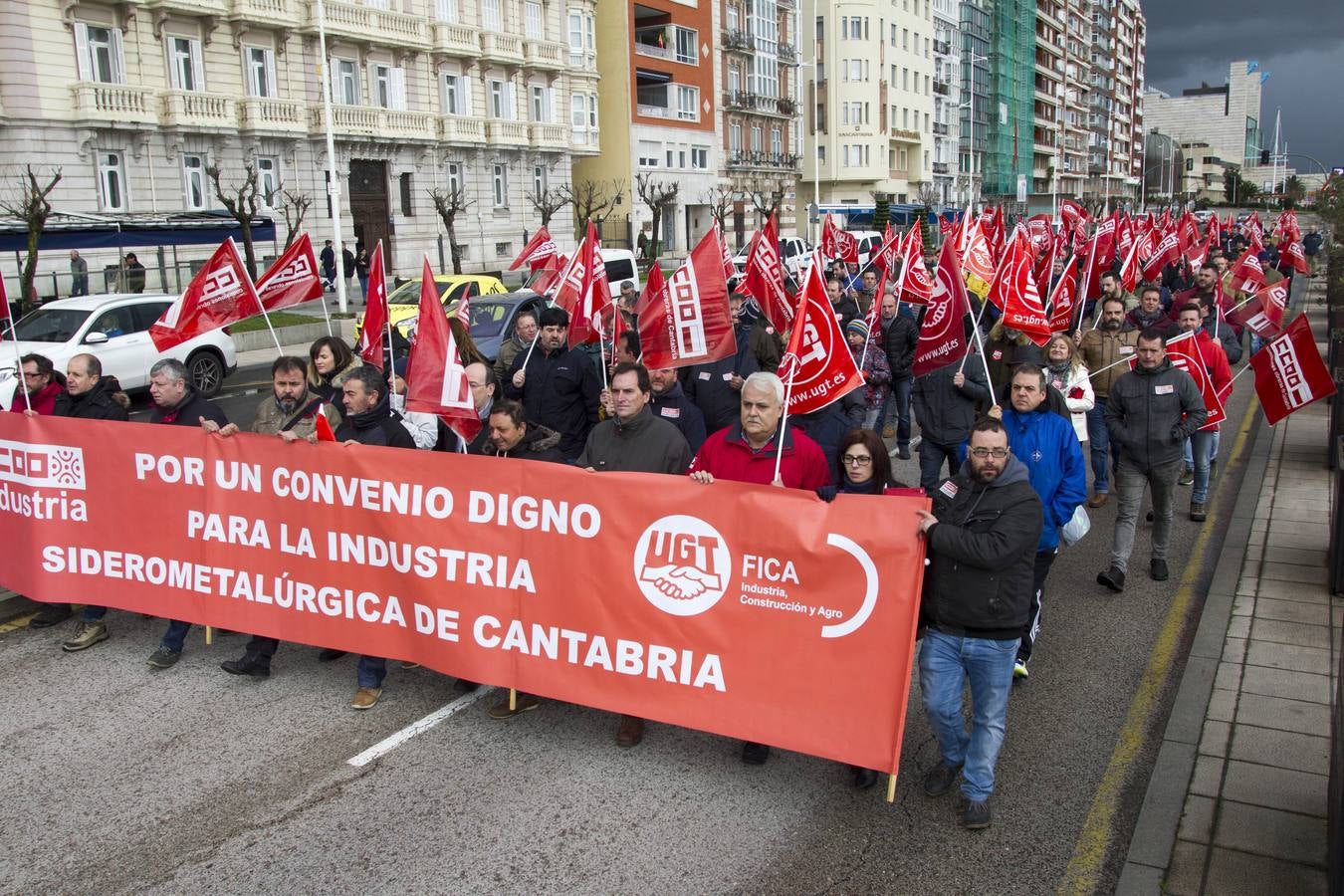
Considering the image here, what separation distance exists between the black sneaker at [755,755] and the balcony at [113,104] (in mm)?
35095

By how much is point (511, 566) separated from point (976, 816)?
8.00 feet

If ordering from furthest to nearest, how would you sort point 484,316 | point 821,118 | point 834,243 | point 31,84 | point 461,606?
point 821,118, point 31,84, point 834,243, point 484,316, point 461,606

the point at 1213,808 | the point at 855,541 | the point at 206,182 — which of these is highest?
the point at 206,182

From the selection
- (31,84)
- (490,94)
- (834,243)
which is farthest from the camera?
(490,94)

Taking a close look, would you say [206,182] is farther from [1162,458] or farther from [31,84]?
[1162,458]

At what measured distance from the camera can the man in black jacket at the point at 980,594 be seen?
184 inches

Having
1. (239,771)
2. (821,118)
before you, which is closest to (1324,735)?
(239,771)

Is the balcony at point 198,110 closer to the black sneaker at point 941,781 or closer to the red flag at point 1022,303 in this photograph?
the red flag at point 1022,303

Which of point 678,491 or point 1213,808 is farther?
point 678,491

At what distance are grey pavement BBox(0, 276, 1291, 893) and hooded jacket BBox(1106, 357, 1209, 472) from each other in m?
1.90

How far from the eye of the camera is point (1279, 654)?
6461 mm

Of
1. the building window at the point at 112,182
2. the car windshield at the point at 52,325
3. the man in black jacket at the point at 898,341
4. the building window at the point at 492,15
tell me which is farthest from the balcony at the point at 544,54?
the man in black jacket at the point at 898,341

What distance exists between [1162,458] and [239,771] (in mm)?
6220

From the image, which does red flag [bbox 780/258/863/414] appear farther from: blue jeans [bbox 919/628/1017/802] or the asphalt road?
the asphalt road
